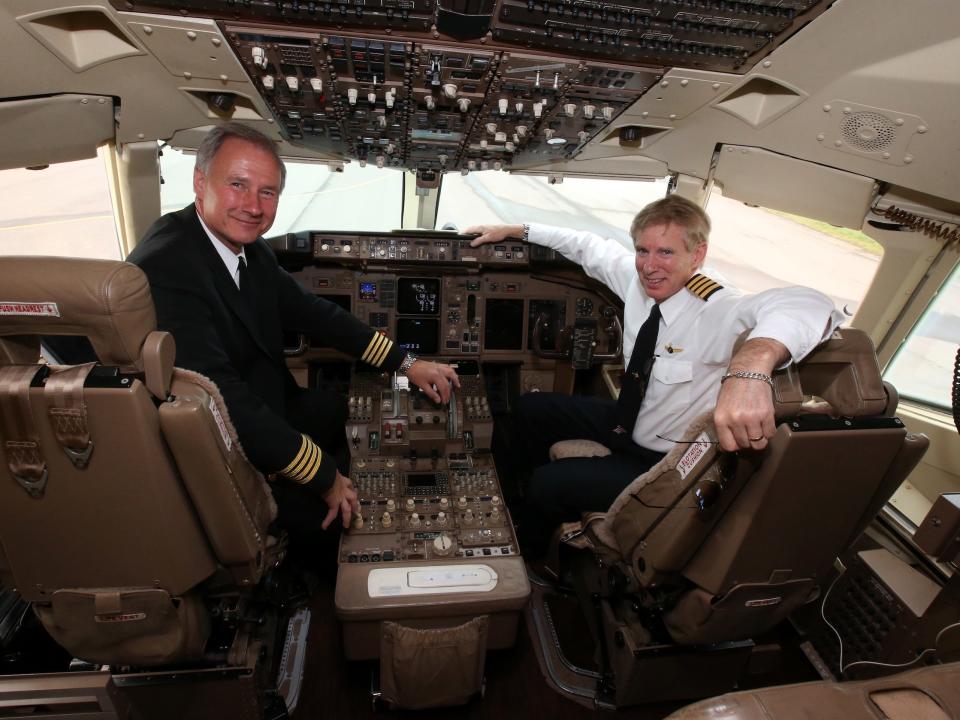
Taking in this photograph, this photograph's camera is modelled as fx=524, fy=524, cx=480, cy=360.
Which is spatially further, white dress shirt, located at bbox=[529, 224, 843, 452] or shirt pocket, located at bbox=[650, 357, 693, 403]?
shirt pocket, located at bbox=[650, 357, 693, 403]

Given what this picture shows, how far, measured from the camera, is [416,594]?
1611 mm

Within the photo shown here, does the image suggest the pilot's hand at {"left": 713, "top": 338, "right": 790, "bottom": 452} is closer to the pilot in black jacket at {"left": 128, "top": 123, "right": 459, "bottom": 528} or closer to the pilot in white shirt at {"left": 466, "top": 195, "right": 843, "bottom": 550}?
the pilot in white shirt at {"left": 466, "top": 195, "right": 843, "bottom": 550}

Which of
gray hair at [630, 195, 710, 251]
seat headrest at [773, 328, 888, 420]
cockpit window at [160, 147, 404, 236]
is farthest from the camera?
cockpit window at [160, 147, 404, 236]

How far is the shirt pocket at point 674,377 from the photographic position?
77.6 inches

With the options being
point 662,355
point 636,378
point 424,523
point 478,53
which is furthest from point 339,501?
point 478,53

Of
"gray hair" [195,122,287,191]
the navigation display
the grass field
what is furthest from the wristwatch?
the grass field

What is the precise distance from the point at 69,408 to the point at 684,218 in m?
1.93

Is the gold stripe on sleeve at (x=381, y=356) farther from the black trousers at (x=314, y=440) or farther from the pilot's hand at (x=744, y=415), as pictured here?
the pilot's hand at (x=744, y=415)

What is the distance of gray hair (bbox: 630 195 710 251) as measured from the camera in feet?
6.41

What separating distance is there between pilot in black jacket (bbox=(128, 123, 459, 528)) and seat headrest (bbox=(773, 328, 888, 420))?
140 cm

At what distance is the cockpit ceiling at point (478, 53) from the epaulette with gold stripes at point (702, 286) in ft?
2.29

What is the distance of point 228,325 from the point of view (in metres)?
1.75

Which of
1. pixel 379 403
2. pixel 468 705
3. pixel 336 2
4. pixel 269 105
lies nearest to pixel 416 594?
pixel 468 705

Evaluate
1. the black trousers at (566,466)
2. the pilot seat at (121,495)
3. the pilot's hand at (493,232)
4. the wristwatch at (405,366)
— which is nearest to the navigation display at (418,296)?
the pilot's hand at (493,232)
